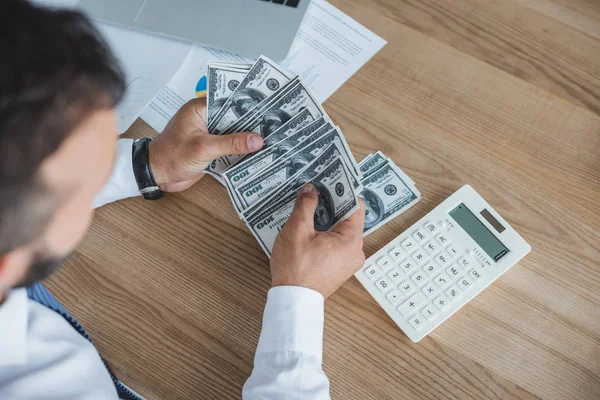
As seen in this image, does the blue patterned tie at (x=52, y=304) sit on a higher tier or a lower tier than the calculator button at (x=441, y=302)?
lower

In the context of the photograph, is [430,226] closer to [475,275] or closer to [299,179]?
[475,275]

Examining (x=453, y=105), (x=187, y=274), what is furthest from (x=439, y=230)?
(x=187, y=274)

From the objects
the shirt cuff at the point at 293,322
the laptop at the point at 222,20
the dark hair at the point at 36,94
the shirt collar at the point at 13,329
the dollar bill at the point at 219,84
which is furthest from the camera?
the laptop at the point at 222,20

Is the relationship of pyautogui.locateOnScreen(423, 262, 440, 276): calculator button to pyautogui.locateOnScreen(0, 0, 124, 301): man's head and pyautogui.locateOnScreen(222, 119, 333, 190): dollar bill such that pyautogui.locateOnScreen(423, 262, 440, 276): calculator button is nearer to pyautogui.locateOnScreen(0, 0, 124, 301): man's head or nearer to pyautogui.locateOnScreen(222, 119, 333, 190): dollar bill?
pyautogui.locateOnScreen(222, 119, 333, 190): dollar bill

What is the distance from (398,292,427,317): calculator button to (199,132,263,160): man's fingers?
12.3 inches

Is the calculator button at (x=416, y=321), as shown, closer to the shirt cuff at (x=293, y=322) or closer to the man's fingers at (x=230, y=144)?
the shirt cuff at (x=293, y=322)

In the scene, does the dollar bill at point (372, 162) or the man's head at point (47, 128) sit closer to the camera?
the man's head at point (47, 128)

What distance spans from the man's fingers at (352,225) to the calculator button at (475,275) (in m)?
0.17

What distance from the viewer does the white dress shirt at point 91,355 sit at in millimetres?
587

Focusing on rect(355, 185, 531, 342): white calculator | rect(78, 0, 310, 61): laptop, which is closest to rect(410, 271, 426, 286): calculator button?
rect(355, 185, 531, 342): white calculator

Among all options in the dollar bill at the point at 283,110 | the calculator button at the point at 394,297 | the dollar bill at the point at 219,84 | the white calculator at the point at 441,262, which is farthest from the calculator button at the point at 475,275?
the dollar bill at the point at 219,84

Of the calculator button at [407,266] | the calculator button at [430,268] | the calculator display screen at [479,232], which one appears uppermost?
the calculator display screen at [479,232]

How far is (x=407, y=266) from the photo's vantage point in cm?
75

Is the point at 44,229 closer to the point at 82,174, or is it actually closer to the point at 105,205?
the point at 82,174
